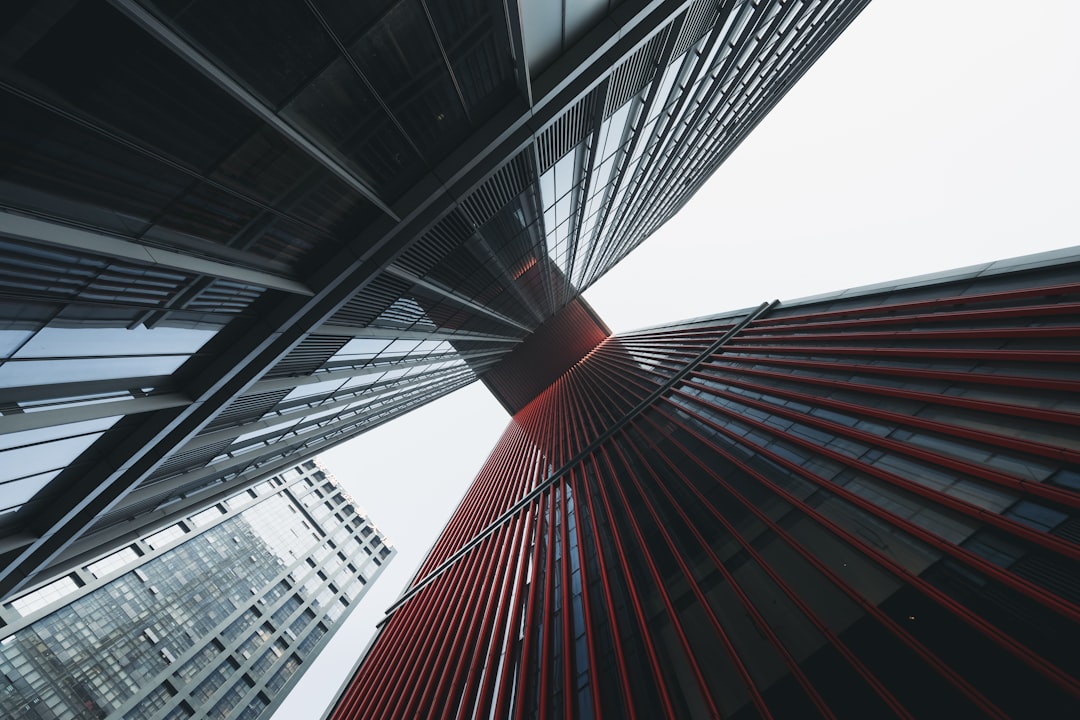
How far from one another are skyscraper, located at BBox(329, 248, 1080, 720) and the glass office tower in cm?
2801

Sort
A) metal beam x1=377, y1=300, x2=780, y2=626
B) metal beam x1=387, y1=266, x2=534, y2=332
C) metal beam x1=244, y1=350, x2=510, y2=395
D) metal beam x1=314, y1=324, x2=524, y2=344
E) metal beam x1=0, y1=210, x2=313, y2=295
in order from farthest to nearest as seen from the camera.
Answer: metal beam x1=377, y1=300, x2=780, y2=626, metal beam x1=244, y1=350, x2=510, y2=395, metal beam x1=314, y1=324, x2=524, y2=344, metal beam x1=387, y1=266, x2=534, y2=332, metal beam x1=0, y1=210, x2=313, y2=295

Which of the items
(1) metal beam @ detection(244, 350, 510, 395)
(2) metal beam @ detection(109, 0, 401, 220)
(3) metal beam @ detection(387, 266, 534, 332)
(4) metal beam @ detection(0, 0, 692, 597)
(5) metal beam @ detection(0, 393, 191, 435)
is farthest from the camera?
(1) metal beam @ detection(244, 350, 510, 395)

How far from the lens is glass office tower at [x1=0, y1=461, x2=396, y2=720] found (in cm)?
3359

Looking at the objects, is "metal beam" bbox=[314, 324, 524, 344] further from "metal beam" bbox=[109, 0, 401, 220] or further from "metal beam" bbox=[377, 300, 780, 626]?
"metal beam" bbox=[377, 300, 780, 626]

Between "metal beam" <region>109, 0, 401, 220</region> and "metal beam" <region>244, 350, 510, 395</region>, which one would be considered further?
"metal beam" <region>244, 350, 510, 395</region>

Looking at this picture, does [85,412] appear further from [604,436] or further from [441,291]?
→ [604,436]

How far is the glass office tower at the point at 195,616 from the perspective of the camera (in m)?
33.6

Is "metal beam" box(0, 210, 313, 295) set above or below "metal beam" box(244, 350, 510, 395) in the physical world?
above

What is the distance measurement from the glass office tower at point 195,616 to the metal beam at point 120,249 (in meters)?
34.4

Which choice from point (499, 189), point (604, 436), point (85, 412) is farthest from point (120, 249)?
point (604, 436)

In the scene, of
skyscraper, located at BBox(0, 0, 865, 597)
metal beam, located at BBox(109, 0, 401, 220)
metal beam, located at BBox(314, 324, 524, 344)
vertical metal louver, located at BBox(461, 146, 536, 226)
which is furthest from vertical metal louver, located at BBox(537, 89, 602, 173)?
metal beam, located at BBox(314, 324, 524, 344)

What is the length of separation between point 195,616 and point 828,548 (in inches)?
2373

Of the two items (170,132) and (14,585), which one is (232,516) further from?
(170,132)

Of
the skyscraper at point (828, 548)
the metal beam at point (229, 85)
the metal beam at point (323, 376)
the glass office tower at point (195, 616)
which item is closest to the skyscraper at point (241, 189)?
the metal beam at point (229, 85)
